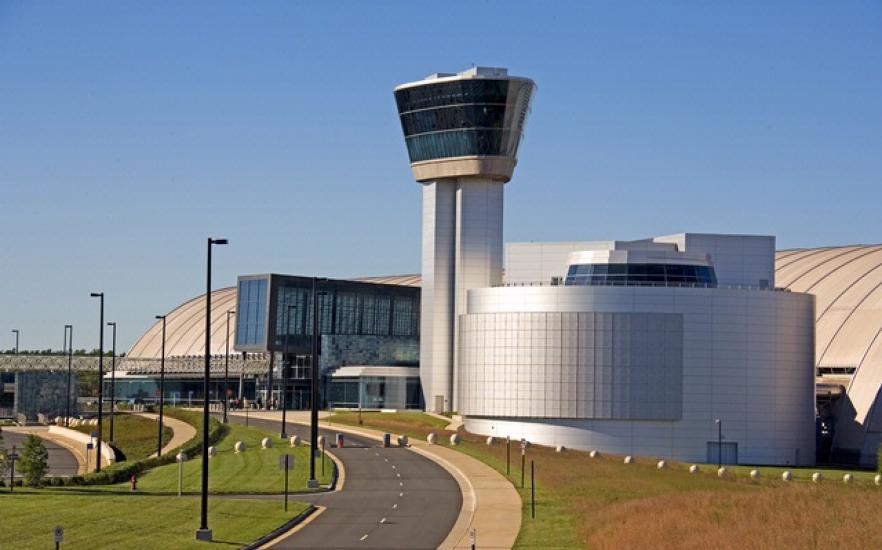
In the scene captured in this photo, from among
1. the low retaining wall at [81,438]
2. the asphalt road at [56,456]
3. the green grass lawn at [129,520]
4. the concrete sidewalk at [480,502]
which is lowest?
the asphalt road at [56,456]

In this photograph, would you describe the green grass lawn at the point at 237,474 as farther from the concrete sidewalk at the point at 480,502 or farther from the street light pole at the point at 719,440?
the street light pole at the point at 719,440

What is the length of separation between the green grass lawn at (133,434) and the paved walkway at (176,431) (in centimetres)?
72

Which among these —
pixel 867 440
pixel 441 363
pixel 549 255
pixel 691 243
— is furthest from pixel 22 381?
pixel 867 440

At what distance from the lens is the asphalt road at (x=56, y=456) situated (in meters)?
102

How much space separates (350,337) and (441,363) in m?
22.8

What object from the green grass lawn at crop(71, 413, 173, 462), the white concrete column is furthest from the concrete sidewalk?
the white concrete column

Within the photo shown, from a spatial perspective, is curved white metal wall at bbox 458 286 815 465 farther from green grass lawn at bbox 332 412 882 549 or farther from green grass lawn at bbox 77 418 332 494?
green grass lawn at bbox 332 412 882 549

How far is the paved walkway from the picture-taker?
112000 millimetres

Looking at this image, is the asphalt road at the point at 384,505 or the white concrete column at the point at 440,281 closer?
the asphalt road at the point at 384,505

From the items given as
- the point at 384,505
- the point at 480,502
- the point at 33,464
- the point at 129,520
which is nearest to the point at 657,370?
the point at 480,502

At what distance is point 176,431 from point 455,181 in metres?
42.6

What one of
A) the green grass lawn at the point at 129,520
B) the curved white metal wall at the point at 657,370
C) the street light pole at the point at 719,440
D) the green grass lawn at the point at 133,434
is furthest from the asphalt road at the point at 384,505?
the street light pole at the point at 719,440

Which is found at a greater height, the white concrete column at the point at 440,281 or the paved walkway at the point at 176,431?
the white concrete column at the point at 440,281

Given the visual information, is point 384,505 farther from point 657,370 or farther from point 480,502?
point 657,370
